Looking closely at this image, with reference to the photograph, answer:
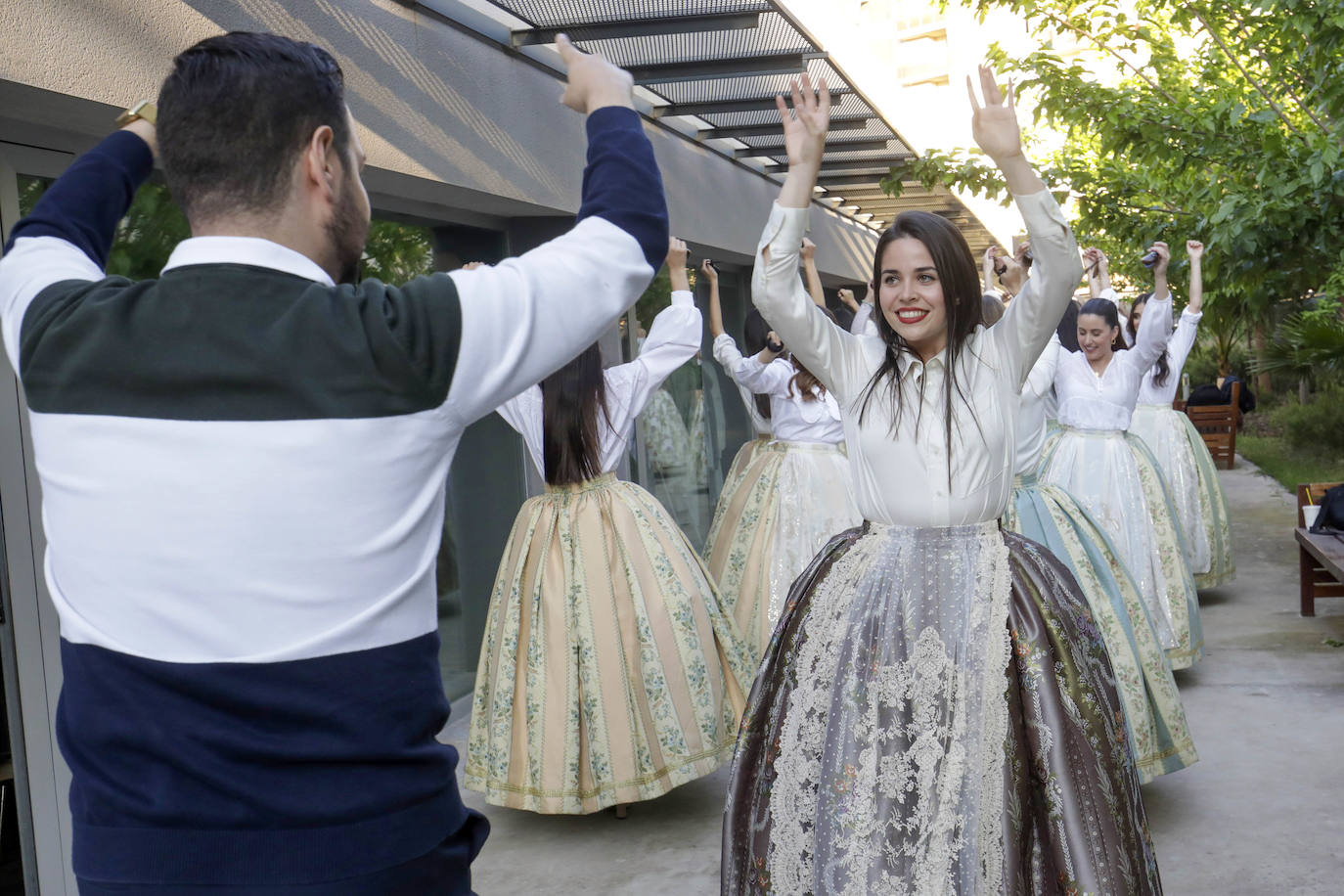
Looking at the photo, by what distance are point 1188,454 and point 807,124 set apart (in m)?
5.80

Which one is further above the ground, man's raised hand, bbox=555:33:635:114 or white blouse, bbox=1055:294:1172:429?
man's raised hand, bbox=555:33:635:114

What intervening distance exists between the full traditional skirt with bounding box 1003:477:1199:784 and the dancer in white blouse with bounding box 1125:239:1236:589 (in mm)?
3184

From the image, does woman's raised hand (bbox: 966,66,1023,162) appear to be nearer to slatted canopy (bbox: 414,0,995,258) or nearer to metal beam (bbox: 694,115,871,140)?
slatted canopy (bbox: 414,0,995,258)

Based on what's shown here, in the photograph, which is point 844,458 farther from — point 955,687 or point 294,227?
point 294,227

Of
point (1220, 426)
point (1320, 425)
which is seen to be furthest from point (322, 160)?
point (1220, 426)

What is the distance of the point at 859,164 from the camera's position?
9.16m

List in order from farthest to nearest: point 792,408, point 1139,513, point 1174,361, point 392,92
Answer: point 1174,361 < point 1139,513 < point 792,408 < point 392,92

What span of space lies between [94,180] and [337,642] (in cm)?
66

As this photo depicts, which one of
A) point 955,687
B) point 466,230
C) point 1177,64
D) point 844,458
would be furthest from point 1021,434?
point 1177,64

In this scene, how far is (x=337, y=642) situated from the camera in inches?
46.6

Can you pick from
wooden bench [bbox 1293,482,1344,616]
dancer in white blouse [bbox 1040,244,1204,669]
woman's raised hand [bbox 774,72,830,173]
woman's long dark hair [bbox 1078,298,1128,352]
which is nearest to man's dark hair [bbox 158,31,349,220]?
woman's raised hand [bbox 774,72,830,173]

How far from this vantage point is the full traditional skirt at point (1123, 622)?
392 cm

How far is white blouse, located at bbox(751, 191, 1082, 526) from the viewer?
2.74 metres

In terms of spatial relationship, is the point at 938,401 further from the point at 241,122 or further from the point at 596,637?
the point at 241,122
